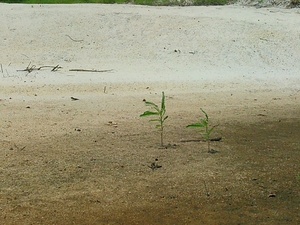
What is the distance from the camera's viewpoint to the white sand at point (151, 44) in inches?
501

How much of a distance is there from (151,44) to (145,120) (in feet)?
24.5

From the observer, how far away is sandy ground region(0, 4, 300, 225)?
5.30 metres

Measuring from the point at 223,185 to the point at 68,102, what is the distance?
4.77 m

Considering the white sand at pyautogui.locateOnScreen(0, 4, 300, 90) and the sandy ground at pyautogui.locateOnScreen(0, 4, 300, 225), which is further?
the white sand at pyautogui.locateOnScreen(0, 4, 300, 90)

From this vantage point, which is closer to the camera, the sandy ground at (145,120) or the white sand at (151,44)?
the sandy ground at (145,120)

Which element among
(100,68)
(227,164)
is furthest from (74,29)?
(227,164)

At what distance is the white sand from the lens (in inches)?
501

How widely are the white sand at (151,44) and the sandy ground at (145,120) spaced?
49mm

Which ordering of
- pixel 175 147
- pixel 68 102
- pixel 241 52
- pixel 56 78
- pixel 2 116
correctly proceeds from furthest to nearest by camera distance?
pixel 241 52, pixel 56 78, pixel 68 102, pixel 2 116, pixel 175 147

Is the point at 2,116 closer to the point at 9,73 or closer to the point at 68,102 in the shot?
the point at 68,102

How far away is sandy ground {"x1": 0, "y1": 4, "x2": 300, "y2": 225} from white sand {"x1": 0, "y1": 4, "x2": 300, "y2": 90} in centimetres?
5

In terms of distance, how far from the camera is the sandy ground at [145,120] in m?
5.30

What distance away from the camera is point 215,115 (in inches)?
345

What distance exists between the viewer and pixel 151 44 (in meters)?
15.5
